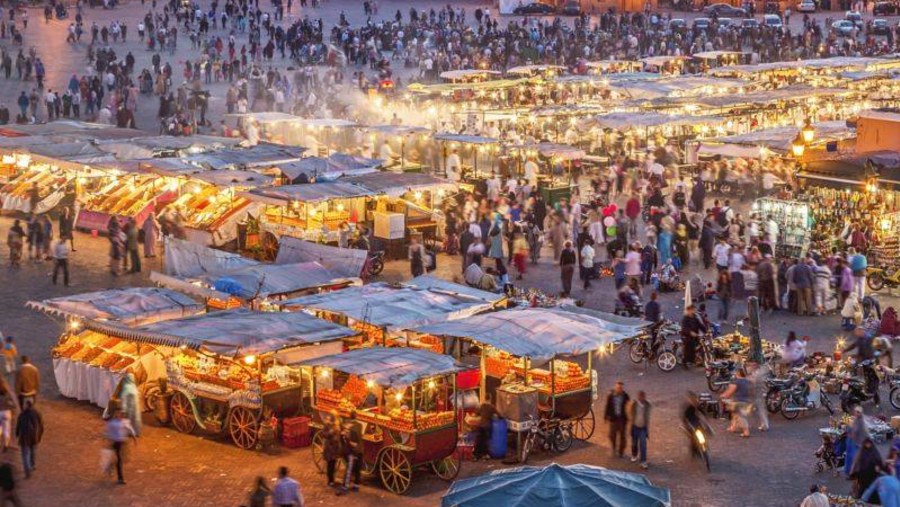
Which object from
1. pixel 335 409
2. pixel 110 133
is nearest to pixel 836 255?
pixel 335 409

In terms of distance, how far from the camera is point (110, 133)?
41094 millimetres

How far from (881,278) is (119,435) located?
15.3m

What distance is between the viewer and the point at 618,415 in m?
19.4

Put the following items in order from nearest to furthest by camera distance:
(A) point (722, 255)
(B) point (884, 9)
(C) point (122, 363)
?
(C) point (122, 363) < (A) point (722, 255) < (B) point (884, 9)

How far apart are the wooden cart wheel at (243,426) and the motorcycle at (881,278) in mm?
13293

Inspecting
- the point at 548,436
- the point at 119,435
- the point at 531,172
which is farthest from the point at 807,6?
the point at 119,435

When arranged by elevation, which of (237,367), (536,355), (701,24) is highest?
(701,24)

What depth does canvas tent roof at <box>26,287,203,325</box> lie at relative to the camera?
2205cm

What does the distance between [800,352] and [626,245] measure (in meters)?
8.92

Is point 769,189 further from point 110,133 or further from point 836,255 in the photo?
point 110,133

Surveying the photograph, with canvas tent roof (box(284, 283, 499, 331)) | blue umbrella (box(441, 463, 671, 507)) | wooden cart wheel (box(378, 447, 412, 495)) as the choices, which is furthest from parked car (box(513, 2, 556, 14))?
blue umbrella (box(441, 463, 671, 507))

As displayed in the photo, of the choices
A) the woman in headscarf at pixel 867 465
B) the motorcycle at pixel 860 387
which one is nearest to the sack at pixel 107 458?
the woman in headscarf at pixel 867 465

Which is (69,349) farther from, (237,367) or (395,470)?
(395,470)

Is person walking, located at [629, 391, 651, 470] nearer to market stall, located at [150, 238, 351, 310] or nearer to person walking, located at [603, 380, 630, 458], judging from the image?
person walking, located at [603, 380, 630, 458]
